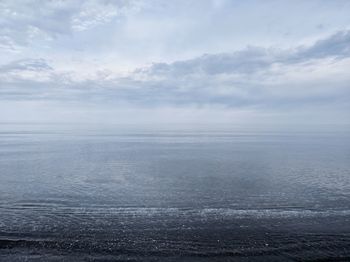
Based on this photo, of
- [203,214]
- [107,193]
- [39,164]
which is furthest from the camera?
[39,164]

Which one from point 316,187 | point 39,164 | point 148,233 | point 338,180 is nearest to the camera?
point 148,233

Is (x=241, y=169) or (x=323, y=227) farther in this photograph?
(x=241, y=169)

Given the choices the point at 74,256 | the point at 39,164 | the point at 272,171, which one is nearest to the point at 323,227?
the point at 74,256

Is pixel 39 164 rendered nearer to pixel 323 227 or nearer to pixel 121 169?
pixel 121 169

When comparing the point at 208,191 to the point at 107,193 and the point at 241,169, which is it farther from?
the point at 241,169

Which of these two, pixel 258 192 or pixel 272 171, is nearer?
pixel 258 192

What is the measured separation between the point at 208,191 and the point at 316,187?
1352 centimetres

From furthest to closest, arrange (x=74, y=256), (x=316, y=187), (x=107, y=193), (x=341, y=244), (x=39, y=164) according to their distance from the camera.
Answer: (x=39, y=164) → (x=316, y=187) → (x=107, y=193) → (x=341, y=244) → (x=74, y=256)

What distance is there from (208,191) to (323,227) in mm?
13621

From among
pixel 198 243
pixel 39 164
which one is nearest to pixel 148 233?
pixel 198 243

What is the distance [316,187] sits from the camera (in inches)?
1453

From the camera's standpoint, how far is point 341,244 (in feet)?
67.4

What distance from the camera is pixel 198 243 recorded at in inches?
824

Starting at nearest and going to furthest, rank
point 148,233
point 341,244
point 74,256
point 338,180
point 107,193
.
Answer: point 74,256, point 341,244, point 148,233, point 107,193, point 338,180
